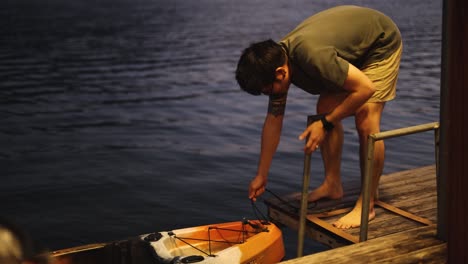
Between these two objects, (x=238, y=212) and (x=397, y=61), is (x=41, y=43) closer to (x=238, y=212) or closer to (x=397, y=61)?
(x=238, y=212)

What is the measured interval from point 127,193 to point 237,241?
563cm

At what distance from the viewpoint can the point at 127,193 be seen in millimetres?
11500

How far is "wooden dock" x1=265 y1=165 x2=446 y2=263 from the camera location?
14.4 feet

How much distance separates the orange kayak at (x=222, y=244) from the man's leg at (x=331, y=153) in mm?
593

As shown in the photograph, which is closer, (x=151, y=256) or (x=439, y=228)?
(x=439, y=228)

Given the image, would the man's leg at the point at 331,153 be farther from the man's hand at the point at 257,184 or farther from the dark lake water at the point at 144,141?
the dark lake water at the point at 144,141

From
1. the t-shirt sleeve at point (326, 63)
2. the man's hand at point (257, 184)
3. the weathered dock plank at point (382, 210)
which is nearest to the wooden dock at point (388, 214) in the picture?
the weathered dock plank at point (382, 210)

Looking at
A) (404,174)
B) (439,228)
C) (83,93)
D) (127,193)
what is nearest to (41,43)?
(83,93)

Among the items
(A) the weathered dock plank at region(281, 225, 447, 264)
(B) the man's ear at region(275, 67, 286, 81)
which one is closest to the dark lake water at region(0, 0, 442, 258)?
(B) the man's ear at region(275, 67, 286, 81)

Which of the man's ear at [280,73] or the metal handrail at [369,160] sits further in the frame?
the man's ear at [280,73]

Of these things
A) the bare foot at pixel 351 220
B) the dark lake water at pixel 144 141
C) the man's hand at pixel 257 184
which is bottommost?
the dark lake water at pixel 144 141

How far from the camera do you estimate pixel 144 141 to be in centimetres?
1537

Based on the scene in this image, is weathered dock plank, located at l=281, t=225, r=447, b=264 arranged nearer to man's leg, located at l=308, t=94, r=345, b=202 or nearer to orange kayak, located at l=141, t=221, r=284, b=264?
man's leg, located at l=308, t=94, r=345, b=202

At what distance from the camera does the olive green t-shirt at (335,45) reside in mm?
4984
